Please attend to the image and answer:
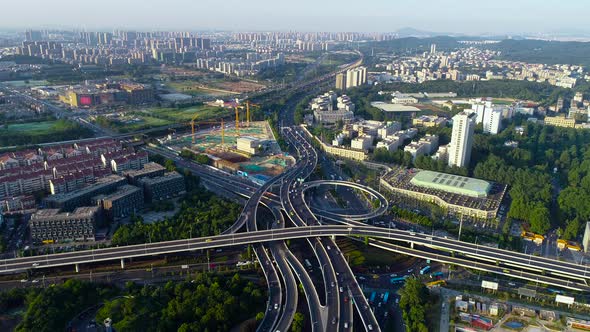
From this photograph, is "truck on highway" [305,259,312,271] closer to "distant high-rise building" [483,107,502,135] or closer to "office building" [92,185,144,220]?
"office building" [92,185,144,220]

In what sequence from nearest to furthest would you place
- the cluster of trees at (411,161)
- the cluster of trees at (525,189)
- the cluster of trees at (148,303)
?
the cluster of trees at (148,303) → the cluster of trees at (525,189) → the cluster of trees at (411,161)

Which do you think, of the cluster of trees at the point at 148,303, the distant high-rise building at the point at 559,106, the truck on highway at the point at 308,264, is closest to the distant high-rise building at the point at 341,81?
the distant high-rise building at the point at 559,106

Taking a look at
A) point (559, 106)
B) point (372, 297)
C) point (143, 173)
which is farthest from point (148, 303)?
point (559, 106)

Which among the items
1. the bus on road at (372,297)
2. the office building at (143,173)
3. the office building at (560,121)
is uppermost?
the office building at (560,121)

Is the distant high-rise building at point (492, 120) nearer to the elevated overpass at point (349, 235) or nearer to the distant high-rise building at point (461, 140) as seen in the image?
the distant high-rise building at point (461, 140)

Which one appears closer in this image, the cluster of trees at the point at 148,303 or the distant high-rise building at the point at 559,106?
the cluster of trees at the point at 148,303

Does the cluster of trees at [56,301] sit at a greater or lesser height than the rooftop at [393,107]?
lesser

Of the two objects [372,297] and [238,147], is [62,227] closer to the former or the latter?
[372,297]

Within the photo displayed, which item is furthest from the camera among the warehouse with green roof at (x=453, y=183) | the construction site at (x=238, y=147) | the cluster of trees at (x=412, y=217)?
the construction site at (x=238, y=147)
